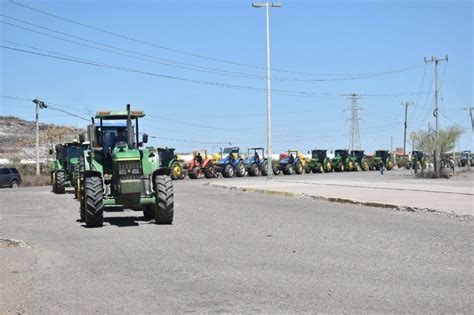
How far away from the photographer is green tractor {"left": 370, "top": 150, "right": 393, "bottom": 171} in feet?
245

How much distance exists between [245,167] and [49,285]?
47.2 meters

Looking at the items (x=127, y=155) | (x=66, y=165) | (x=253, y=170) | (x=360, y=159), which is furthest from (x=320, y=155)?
(x=127, y=155)

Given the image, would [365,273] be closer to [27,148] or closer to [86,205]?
[86,205]

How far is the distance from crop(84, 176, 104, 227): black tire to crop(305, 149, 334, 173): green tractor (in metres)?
50.6

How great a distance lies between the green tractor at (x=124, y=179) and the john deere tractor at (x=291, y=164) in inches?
1691

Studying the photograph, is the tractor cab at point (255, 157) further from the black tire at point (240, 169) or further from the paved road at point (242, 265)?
the paved road at point (242, 265)

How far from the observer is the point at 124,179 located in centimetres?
1559

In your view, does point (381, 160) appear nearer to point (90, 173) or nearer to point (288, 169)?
point (288, 169)

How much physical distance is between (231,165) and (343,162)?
64.2 feet

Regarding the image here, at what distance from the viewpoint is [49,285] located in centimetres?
867

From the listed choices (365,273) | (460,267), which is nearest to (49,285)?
(365,273)

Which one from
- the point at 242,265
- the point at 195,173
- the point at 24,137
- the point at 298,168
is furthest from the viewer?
the point at 24,137

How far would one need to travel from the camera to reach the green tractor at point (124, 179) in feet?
51.0

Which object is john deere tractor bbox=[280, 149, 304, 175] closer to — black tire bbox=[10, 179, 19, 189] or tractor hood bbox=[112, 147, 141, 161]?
black tire bbox=[10, 179, 19, 189]
